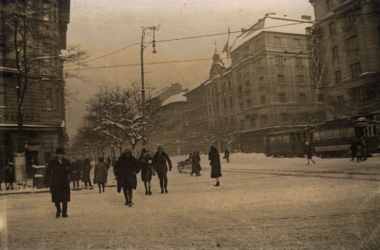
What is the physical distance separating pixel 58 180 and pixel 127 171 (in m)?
1.91

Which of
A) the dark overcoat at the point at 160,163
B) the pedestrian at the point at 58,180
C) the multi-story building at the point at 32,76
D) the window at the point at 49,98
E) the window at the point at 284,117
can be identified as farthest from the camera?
the window at the point at 49,98

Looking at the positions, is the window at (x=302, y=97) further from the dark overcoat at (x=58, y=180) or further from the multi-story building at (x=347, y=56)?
the dark overcoat at (x=58, y=180)

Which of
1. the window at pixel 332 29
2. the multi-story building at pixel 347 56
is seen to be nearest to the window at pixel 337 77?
the multi-story building at pixel 347 56

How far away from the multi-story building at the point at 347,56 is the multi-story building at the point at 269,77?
0.42 metres

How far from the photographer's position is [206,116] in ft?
43.0

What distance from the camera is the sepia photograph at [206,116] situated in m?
5.53

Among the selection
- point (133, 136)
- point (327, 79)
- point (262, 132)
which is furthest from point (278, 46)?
point (133, 136)

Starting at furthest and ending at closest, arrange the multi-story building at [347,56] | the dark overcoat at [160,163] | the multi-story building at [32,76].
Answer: the multi-story building at [32,76] < the dark overcoat at [160,163] < the multi-story building at [347,56]

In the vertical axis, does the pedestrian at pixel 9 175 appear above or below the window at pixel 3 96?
below

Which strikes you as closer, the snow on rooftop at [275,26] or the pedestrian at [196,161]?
the snow on rooftop at [275,26]

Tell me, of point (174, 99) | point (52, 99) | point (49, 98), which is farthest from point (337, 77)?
point (49, 98)

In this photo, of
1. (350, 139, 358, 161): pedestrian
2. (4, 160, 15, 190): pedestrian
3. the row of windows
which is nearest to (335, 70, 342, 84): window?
(350, 139, 358, 161): pedestrian

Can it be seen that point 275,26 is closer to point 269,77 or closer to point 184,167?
point 269,77

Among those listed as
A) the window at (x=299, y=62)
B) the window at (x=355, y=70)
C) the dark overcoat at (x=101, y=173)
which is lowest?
the dark overcoat at (x=101, y=173)
